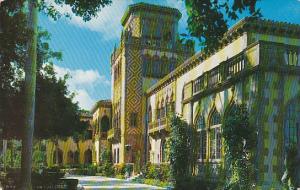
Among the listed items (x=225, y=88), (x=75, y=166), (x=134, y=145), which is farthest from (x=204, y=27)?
(x=75, y=166)

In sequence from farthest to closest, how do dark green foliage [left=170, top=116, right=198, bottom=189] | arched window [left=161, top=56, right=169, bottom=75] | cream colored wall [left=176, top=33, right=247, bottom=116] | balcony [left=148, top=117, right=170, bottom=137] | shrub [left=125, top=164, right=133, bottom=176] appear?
1. arched window [left=161, top=56, right=169, bottom=75]
2. shrub [left=125, top=164, right=133, bottom=176]
3. balcony [left=148, top=117, right=170, bottom=137]
4. cream colored wall [left=176, top=33, right=247, bottom=116]
5. dark green foliage [left=170, top=116, right=198, bottom=189]

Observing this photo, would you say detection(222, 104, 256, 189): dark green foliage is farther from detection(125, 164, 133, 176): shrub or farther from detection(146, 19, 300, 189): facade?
detection(125, 164, 133, 176): shrub

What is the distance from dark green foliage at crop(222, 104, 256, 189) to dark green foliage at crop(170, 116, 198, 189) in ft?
20.8

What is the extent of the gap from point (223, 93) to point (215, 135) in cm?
208

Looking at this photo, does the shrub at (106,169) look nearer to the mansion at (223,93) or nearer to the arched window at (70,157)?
the mansion at (223,93)

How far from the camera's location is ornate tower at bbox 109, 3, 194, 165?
44875 millimetres

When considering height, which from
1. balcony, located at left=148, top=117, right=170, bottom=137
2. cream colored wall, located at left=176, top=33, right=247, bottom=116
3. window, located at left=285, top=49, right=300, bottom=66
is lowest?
balcony, located at left=148, top=117, right=170, bottom=137

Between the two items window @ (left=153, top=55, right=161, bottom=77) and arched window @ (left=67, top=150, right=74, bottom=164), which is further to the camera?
arched window @ (left=67, top=150, right=74, bottom=164)

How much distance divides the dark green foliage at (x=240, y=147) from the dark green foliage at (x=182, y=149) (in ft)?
20.8

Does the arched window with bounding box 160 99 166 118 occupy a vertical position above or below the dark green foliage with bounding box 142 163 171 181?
above

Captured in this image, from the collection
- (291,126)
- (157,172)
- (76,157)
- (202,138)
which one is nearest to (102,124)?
(76,157)

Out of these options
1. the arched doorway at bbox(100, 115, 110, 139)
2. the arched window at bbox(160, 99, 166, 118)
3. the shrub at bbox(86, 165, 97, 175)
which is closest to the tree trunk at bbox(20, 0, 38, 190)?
the arched window at bbox(160, 99, 166, 118)

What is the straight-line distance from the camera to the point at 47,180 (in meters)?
19.1

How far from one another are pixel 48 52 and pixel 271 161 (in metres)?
11.9
